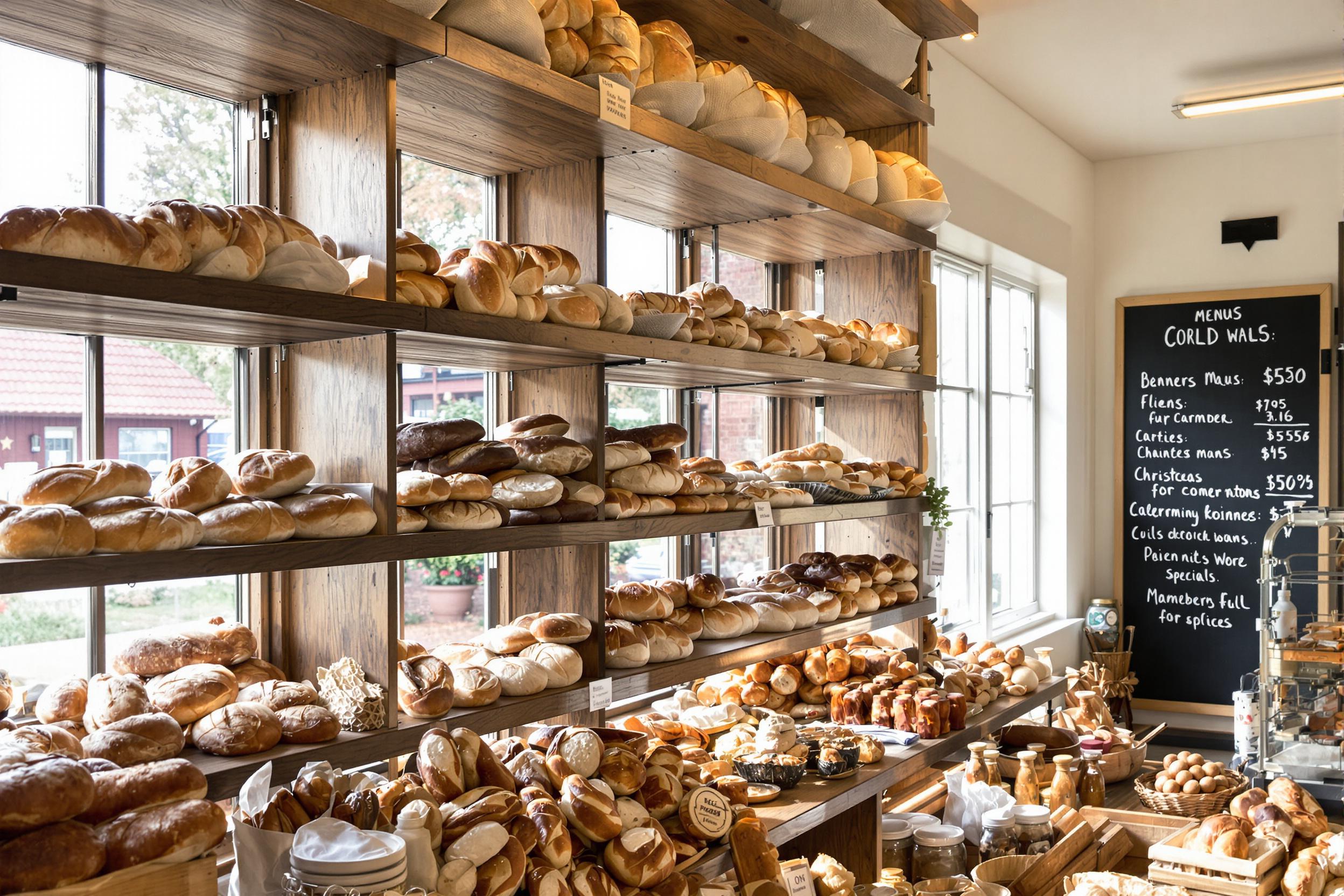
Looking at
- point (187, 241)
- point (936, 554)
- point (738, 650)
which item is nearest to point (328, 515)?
point (187, 241)

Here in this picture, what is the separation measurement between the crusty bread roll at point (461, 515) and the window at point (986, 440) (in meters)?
3.04

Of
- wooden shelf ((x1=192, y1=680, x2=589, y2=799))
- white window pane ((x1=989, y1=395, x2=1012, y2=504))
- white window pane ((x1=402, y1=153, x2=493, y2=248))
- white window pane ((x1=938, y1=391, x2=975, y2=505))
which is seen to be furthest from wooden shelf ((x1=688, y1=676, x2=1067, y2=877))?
white window pane ((x1=989, y1=395, x2=1012, y2=504))

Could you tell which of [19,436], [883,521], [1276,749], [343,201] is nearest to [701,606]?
[883,521]

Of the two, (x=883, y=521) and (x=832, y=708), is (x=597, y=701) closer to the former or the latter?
(x=832, y=708)

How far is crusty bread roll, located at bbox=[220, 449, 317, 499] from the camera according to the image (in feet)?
4.95

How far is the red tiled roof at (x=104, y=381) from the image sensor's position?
1555 millimetres

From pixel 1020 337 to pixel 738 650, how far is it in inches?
151

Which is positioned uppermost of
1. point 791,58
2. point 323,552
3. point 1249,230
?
point 1249,230

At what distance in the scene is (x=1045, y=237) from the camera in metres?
5.31

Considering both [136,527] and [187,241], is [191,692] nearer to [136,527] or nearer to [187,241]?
[136,527]

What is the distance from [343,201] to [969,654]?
2.71 meters

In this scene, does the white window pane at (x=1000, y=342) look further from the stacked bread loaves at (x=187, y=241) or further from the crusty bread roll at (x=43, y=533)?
the crusty bread roll at (x=43, y=533)

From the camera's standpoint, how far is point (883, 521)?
10.7ft

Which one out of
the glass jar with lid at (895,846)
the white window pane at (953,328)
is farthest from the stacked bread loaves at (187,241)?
the white window pane at (953,328)
